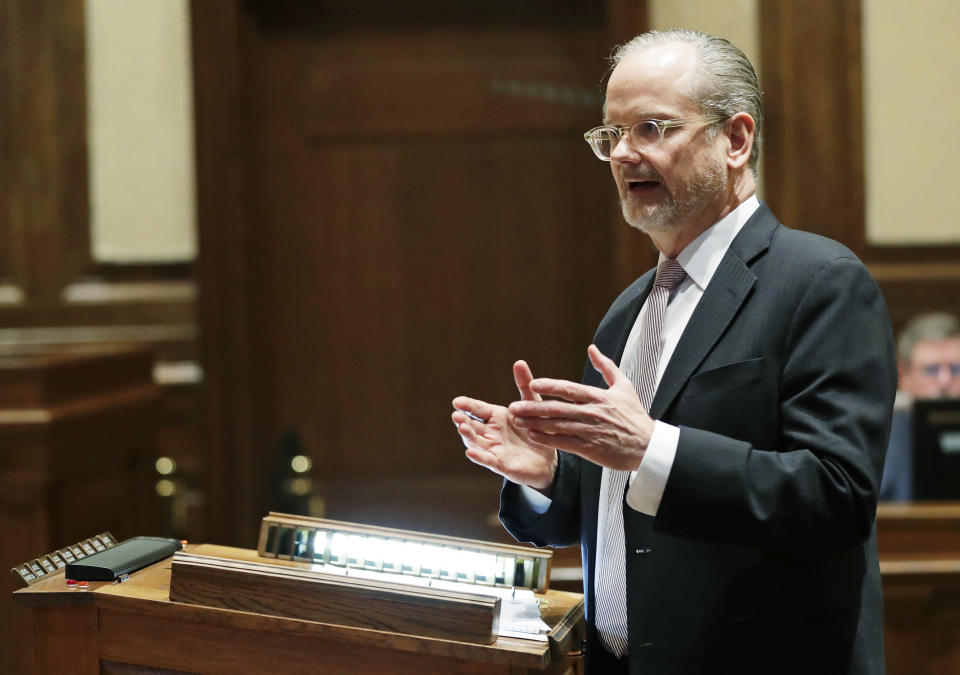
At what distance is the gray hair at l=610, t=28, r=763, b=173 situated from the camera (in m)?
1.50

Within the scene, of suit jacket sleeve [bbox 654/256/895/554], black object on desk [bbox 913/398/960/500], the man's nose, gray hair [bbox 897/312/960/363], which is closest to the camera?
suit jacket sleeve [bbox 654/256/895/554]

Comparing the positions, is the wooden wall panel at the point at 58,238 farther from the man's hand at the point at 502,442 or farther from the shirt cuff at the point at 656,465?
the shirt cuff at the point at 656,465

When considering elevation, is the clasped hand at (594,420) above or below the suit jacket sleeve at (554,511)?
above

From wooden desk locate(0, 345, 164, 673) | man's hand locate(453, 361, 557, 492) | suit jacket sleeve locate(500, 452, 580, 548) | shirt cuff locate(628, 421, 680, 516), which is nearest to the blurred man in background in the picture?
suit jacket sleeve locate(500, 452, 580, 548)

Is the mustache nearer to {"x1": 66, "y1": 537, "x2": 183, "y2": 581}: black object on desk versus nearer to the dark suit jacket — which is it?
the dark suit jacket

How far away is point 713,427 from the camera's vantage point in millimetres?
1379

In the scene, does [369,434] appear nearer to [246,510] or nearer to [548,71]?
[246,510]

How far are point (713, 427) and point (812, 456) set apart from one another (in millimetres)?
148

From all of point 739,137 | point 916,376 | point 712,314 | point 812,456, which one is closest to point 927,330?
point 916,376

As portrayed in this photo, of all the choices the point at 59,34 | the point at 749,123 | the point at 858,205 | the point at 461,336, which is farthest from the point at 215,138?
the point at 749,123

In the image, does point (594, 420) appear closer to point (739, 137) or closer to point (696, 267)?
point (696, 267)

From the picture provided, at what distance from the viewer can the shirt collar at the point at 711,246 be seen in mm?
1521

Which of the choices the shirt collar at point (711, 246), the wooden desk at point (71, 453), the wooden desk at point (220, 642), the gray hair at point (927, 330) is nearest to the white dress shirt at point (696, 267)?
the shirt collar at point (711, 246)

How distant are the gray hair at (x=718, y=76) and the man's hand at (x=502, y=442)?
441mm
